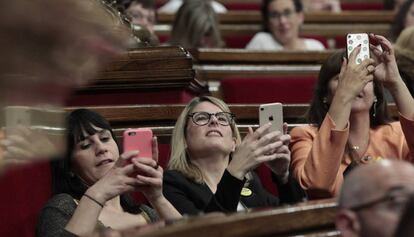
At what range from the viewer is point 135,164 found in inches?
53.9

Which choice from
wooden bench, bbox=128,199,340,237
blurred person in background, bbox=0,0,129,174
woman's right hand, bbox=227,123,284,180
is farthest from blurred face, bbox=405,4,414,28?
blurred person in background, bbox=0,0,129,174

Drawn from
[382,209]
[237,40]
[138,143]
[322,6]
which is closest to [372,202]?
[382,209]

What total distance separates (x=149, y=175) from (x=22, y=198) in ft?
0.87

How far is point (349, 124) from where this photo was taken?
1719 mm

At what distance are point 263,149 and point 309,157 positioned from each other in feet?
0.62

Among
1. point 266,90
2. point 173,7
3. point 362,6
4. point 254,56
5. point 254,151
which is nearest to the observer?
point 254,151

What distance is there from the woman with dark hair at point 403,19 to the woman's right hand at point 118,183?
1.41 m

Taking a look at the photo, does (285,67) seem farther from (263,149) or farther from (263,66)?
(263,149)

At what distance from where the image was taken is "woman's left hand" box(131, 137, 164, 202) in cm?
138

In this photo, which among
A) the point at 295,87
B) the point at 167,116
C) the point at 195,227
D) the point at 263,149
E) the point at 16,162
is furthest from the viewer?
the point at 295,87

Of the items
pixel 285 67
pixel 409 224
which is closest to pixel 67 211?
pixel 409 224

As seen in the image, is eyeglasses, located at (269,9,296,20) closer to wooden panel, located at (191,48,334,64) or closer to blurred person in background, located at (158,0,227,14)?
wooden panel, located at (191,48,334,64)

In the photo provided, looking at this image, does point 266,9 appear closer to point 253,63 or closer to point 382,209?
point 253,63

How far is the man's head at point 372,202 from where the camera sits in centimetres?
102
